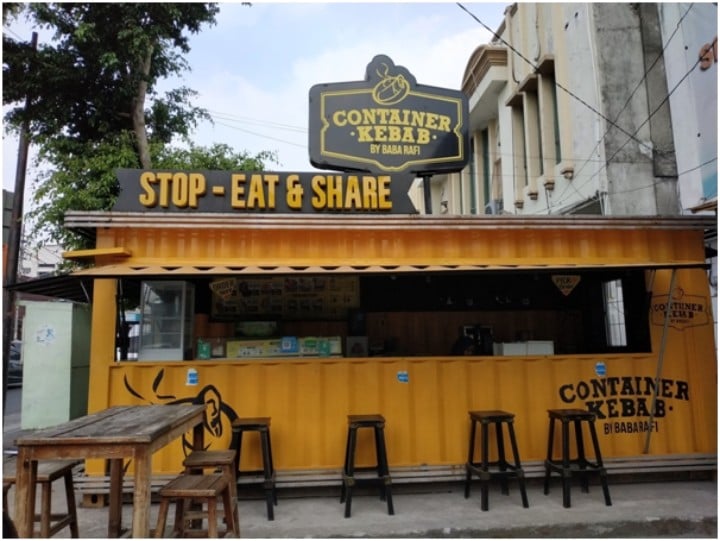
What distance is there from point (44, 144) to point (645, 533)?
16.0 metres

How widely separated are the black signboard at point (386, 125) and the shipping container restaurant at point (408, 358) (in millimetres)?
1902

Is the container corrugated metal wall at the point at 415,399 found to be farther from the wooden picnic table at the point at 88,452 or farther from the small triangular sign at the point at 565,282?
the wooden picnic table at the point at 88,452

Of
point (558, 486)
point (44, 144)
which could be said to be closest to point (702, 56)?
point (558, 486)

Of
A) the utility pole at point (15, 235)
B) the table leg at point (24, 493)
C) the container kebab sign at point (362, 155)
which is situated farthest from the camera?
the utility pole at point (15, 235)

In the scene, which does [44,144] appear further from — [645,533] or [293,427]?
[645,533]

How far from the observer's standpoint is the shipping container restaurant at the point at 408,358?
6.69 metres

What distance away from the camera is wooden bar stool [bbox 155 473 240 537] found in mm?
4227

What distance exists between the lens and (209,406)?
670cm

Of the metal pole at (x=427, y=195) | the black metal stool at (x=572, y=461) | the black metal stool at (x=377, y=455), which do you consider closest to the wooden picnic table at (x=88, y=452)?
the black metal stool at (x=377, y=455)

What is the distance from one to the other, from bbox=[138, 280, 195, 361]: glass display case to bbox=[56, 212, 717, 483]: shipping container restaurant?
2cm

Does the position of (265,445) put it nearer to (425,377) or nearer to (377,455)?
(377,455)

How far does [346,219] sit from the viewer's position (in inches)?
284

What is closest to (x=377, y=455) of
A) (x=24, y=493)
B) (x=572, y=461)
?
(x=572, y=461)

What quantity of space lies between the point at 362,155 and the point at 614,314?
446 centimetres
